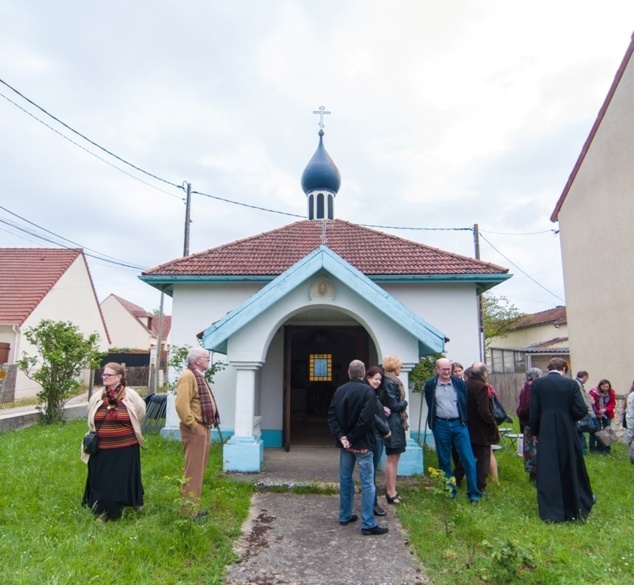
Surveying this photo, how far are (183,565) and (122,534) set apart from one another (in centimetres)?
84

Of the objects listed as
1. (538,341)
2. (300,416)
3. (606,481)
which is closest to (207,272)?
(300,416)

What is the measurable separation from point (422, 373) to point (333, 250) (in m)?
3.80

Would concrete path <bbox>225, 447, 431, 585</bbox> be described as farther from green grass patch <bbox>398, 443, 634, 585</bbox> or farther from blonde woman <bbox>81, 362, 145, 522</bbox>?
blonde woman <bbox>81, 362, 145, 522</bbox>

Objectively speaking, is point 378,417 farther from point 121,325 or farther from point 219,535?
point 121,325

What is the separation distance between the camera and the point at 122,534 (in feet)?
14.7

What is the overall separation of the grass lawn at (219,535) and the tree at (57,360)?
14.3ft

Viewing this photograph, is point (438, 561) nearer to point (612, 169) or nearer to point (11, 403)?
point (612, 169)

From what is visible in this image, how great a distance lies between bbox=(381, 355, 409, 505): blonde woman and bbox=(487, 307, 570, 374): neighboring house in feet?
47.4

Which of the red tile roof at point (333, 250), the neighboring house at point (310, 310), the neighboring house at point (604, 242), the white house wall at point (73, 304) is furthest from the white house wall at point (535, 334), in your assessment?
the white house wall at point (73, 304)

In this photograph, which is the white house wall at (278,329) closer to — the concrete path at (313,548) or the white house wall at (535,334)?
the concrete path at (313,548)

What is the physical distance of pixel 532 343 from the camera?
104ft

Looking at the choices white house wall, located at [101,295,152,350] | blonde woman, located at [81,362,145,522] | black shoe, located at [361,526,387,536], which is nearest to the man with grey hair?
blonde woman, located at [81,362,145,522]

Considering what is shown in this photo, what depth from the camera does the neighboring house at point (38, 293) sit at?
17938mm

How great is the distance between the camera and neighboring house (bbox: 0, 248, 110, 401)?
17.9 meters
